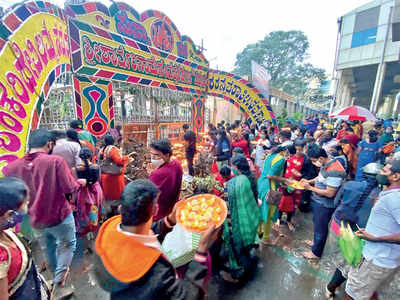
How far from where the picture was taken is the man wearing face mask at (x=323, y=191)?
2.59m

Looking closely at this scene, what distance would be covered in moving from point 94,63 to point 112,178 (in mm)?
4014

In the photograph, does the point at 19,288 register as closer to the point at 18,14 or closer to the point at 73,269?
the point at 73,269

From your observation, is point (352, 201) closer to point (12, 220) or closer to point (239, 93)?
point (12, 220)

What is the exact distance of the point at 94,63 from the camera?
5.70m

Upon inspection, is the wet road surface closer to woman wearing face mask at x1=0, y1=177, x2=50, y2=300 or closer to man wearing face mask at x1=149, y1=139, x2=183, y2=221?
man wearing face mask at x1=149, y1=139, x2=183, y2=221

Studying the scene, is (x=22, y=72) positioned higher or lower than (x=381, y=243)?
higher

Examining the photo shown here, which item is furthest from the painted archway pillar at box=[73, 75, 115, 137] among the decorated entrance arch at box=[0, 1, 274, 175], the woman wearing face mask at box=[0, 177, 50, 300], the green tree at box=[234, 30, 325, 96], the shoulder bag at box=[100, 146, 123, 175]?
the green tree at box=[234, 30, 325, 96]

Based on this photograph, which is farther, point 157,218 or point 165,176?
point 157,218

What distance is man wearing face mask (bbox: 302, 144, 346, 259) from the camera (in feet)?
8.50

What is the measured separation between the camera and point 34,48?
315 cm

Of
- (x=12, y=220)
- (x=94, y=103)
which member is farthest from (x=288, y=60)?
(x=12, y=220)

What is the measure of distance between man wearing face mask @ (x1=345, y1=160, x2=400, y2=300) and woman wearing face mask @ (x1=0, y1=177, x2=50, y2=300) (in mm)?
2771

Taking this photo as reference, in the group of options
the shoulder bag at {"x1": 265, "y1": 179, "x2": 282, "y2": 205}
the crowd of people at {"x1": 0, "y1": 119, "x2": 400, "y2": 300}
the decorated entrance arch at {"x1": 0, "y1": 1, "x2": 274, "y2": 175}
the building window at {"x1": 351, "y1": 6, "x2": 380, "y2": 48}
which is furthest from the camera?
the building window at {"x1": 351, "y1": 6, "x2": 380, "y2": 48}

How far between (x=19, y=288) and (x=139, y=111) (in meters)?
8.18
